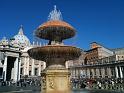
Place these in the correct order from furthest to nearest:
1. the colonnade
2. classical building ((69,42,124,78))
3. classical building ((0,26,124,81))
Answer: classical building ((0,26,124,81)) < classical building ((69,42,124,78)) < the colonnade

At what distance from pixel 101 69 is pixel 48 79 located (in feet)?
193

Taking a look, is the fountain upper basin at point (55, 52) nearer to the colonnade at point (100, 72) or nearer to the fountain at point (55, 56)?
the fountain at point (55, 56)

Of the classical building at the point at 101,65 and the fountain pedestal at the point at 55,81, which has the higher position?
the classical building at the point at 101,65

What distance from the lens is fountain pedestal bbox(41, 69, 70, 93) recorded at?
1080 cm

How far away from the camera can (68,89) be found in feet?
36.3

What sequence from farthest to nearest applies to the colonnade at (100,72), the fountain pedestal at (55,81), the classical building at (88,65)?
the classical building at (88,65), the colonnade at (100,72), the fountain pedestal at (55,81)

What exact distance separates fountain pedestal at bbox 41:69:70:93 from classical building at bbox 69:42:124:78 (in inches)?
2057

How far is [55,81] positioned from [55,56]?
1.30 meters

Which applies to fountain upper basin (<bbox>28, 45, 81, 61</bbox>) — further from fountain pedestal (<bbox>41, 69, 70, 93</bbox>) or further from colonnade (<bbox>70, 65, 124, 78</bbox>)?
colonnade (<bbox>70, 65, 124, 78</bbox>)

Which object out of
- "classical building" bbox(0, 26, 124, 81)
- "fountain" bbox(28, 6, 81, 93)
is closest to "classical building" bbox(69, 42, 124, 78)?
"classical building" bbox(0, 26, 124, 81)

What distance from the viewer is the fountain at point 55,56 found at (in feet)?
35.6

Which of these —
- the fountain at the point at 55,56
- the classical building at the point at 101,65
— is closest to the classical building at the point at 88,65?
the classical building at the point at 101,65

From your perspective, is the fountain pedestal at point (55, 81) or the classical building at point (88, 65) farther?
the classical building at point (88, 65)

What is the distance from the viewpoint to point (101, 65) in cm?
6806
